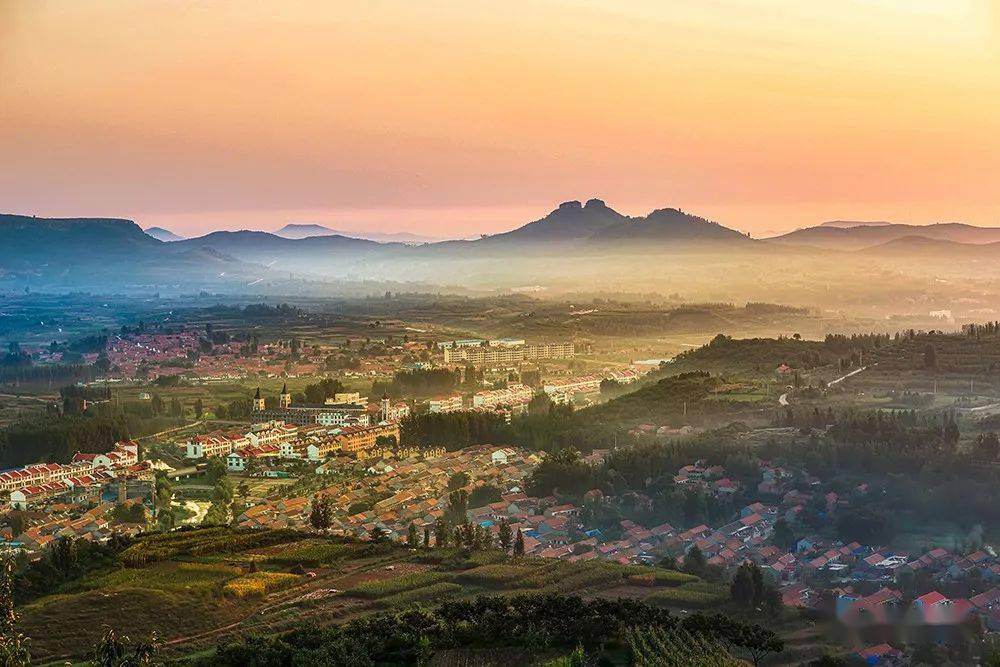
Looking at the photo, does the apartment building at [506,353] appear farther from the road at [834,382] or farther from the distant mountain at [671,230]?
the distant mountain at [671,230]

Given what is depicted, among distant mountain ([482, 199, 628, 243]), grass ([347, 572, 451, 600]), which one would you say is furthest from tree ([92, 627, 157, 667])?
distant mountain ([482, 199, 628, 243])

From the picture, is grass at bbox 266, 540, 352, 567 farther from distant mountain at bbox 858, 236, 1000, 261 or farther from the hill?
distant mountain at bbox 858, 236, 1000, 261

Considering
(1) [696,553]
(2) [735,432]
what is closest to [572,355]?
(2) [735,432]

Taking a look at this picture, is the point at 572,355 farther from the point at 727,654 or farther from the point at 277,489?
the point at 727,654

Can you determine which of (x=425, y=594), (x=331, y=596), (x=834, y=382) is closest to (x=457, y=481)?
(x=425, y=594)

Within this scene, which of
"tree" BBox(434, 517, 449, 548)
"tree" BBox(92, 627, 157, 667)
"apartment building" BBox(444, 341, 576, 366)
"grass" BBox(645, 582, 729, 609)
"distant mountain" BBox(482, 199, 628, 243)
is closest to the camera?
"tree" BBox(92, 627, 157, 667)

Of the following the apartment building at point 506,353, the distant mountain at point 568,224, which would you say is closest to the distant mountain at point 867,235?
the distant mountain at point 568,224
